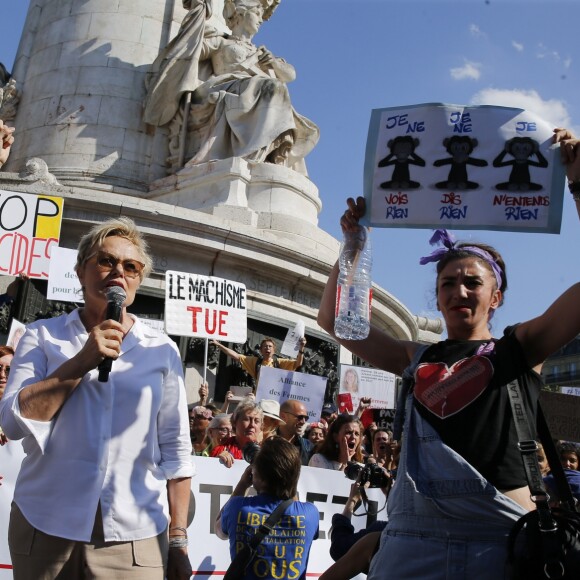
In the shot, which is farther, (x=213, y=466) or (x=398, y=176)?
(x=213, y=466)

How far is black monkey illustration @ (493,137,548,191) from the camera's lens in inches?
118

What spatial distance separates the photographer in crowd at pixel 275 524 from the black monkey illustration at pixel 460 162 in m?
1.70

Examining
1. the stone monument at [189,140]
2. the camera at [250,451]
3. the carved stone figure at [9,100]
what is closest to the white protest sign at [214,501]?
the camera at [250,451]

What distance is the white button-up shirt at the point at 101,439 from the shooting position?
8.13 ft

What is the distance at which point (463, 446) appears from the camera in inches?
88.0

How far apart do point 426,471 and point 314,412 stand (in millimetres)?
6822

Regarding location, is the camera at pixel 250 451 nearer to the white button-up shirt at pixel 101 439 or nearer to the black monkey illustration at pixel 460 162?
the white button-up shirt at pixel 101 439

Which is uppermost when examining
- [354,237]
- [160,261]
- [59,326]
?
[160,261]

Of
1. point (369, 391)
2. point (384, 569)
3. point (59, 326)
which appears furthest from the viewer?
point (369, 391)

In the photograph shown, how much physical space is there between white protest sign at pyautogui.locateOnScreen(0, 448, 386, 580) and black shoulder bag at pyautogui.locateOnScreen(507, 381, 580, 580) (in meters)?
2.53

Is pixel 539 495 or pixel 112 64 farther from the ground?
pixel 112 64

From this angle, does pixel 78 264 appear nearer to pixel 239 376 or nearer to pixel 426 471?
pixel 426 471

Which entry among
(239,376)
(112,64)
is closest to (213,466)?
(239,376)

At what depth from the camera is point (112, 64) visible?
51.2 ft
